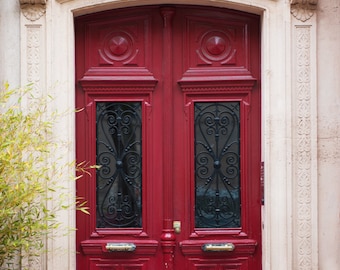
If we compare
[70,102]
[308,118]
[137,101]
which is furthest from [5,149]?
[308,118]

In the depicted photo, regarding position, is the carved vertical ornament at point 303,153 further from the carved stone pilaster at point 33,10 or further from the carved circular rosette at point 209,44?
the carved stone pilaster at point 33,10

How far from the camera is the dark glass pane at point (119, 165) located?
22.7 feet

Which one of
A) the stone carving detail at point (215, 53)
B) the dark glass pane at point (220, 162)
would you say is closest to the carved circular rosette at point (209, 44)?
the stone carving detail at point (215, 53)

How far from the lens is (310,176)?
21.7 feet

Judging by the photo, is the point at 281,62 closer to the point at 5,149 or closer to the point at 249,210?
the point at 249,210

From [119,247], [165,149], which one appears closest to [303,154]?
[165,149]

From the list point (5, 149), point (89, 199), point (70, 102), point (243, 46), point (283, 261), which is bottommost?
point (283, 261)

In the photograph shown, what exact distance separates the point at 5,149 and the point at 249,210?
2.33 meters

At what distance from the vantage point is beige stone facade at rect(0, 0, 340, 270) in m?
6.62

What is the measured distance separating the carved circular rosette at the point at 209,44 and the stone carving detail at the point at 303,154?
681 millimetres

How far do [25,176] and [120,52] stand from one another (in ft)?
5.13

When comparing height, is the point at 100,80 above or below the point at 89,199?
above

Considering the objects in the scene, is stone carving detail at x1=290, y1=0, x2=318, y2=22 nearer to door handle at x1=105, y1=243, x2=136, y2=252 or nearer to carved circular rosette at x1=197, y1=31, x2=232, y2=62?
carved circular rosette at x1=197, y1=31, x2=232, y2=62

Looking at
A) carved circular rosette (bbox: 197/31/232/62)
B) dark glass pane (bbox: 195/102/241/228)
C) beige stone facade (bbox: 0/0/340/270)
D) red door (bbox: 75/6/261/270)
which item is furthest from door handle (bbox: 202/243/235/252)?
carved circular rosette (bbox: 197/31/232/62)
